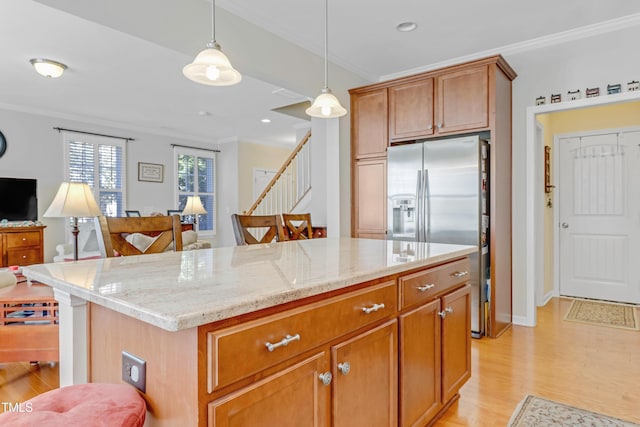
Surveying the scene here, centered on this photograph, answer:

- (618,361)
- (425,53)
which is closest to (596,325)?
(618,361)

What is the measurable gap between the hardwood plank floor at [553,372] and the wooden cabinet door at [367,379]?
2.28 feet

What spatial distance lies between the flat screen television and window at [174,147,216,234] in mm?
2418

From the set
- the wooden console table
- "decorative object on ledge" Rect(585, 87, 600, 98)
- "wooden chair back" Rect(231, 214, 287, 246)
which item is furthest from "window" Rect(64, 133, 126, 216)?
"decorative object on ledge" Rect(585, 87, 600, 98)

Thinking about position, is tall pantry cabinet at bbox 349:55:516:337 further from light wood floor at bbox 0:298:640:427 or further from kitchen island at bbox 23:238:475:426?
kitchen island at bbox 23:238:475:426

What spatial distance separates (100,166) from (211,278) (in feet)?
21.1

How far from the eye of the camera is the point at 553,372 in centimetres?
254

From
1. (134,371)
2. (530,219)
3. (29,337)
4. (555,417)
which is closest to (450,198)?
(530,219)

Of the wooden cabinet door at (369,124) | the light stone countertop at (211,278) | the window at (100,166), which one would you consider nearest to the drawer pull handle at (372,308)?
the light stone countertop at (211,278)

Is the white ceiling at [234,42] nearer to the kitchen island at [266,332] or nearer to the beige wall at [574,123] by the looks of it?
the beige wall at [574,123]

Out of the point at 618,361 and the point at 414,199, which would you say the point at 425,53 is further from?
the point at 618,361

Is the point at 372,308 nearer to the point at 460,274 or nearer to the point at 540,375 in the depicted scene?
the point at 460,274

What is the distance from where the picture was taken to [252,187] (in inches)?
326

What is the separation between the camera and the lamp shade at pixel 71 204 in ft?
9.70

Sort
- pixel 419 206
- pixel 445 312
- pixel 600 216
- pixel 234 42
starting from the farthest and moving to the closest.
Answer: pixel 600 216
pixel 419 206
pixel 234 42
pixel 445 312
